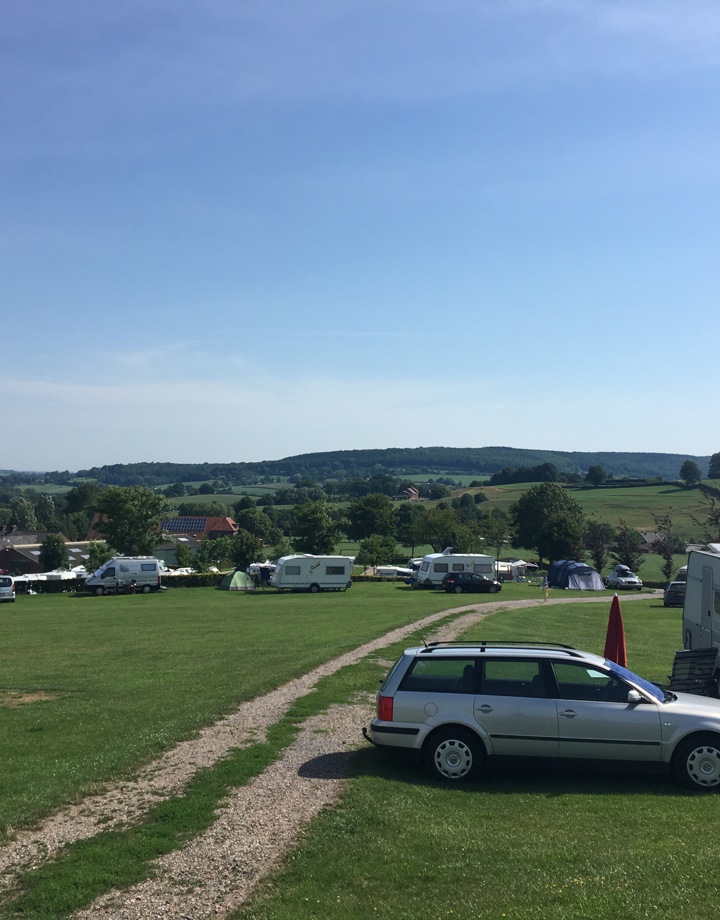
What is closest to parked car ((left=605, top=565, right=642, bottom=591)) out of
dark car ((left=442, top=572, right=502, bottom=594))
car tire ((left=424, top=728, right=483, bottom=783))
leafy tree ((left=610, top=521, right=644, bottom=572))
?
leafy tree ((left=610, top=521, right=644, bottom=572))

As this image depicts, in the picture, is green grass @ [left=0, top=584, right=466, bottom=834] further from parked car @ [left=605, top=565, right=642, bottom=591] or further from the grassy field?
parked car @ [left=605, top=565, right=642, bottom=591]

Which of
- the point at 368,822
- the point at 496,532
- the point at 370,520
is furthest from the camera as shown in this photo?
the point at 370,520

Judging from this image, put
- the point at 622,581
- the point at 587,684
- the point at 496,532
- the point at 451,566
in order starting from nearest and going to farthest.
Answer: the point at 587,684 → the point at 451,566 → the point at 622,581 → the point at 496,532

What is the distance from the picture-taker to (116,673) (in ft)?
70.1

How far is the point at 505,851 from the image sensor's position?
8.41m

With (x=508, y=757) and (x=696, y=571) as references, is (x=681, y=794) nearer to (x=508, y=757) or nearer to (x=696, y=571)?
(x=508, y=757)

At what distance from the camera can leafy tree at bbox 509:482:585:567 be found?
82.4 m

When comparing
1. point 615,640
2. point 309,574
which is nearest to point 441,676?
point 615,640

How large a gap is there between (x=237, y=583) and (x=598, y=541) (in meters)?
37.3

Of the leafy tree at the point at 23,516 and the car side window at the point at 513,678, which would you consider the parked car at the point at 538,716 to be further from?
the leafy tree at the point at 23,516

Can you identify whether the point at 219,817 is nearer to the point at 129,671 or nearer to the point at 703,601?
the point at 129,671

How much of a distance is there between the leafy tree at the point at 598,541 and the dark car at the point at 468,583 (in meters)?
26.0

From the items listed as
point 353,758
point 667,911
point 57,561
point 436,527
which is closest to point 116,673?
point 353,758

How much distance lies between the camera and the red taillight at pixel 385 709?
11570 millimetres
